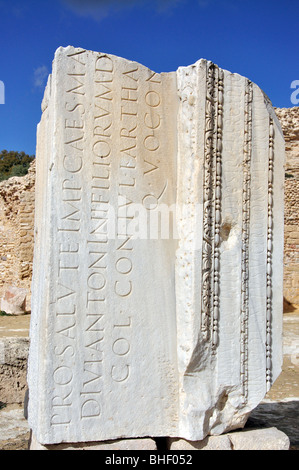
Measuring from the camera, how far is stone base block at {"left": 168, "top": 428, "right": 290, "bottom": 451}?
9.85 ft

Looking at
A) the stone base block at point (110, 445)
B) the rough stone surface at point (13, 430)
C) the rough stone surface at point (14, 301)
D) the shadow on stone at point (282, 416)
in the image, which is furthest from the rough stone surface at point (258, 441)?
the rough stone surface at point (14, 301)

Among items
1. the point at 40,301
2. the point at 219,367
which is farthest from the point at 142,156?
the point at 219,367

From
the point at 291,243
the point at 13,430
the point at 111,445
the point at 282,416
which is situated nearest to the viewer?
the point at 111,445

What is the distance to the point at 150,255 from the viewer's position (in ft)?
9.89

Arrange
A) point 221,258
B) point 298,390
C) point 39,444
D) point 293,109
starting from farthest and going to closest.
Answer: point 293,109, point 298,390, point 221,258, point 39,444

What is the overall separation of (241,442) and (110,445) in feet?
2.67

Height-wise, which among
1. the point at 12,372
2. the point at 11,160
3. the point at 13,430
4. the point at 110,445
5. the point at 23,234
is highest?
the point at 11,160

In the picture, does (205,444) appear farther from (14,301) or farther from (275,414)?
(14,301)

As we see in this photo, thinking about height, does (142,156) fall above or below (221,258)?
above

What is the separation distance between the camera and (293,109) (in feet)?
56.0

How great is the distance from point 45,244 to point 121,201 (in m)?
0.51

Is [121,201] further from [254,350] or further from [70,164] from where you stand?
[254,350]

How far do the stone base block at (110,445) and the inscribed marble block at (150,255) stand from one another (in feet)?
0.17

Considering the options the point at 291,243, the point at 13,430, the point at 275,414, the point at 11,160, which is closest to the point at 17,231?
the point at 291,243
